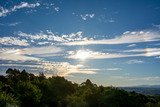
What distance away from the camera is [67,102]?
14175 centimetres

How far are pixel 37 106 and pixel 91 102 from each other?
894 inches

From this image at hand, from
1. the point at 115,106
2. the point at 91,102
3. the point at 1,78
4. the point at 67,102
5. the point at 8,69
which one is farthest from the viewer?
the point at 8,69

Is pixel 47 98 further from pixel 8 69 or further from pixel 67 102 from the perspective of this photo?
pixel 8 69

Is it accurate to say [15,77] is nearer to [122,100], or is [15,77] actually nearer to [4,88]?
[4,88]

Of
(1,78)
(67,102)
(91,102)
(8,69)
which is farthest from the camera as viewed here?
(8,69)

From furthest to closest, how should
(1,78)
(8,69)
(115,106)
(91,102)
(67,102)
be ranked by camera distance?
(8,69)
(1,78)
(67,102)
(91,102)
(115,106)

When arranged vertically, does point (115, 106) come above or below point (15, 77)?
below

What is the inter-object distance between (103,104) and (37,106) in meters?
26.6

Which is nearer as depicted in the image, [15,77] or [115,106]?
[115,106]

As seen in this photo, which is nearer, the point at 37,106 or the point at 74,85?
the point at 37,106

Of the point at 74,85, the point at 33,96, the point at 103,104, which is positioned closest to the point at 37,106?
the point at 33,96

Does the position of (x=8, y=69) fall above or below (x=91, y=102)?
above

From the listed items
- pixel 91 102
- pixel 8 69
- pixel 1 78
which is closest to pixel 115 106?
pixel 91 102

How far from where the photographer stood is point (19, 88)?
126250 millimetres
